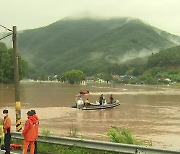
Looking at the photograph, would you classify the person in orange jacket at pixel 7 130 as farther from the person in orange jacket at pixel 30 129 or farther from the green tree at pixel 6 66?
the green tree at pixel 6 66

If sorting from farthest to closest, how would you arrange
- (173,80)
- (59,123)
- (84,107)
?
1. (173,80)
2. (84,107)
3. (59,123)

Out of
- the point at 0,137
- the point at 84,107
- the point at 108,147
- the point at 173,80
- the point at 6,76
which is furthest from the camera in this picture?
the point at 173,80

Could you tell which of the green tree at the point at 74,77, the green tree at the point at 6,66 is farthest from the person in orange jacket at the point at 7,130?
the green tree at the point at 74,77

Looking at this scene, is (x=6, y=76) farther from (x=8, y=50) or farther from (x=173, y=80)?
(x=173, y=80)

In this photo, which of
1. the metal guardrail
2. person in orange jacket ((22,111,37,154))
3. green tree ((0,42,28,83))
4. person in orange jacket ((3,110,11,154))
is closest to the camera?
the metal guardrail

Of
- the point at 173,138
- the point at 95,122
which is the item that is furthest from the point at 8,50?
the point at 173,138

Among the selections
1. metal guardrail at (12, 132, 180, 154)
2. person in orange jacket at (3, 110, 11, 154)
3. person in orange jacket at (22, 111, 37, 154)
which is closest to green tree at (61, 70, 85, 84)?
metal guardrail at (12, 132, 180, 154)

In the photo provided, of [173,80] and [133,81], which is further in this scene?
[133,81]

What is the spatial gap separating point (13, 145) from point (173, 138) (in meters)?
11.7

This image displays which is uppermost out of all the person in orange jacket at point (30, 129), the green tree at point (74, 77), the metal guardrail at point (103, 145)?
the green tree at point (74, 77)

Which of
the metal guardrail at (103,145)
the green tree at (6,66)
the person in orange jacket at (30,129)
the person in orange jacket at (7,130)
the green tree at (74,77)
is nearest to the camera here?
the metal guardrail at (103,145)

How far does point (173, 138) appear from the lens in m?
22.0

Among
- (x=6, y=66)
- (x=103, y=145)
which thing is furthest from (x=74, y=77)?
(x=103, y=145)

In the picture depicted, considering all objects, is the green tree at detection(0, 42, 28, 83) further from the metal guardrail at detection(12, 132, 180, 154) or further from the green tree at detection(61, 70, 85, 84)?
the metal guardrail at detection(12, 132, 180, 154)
